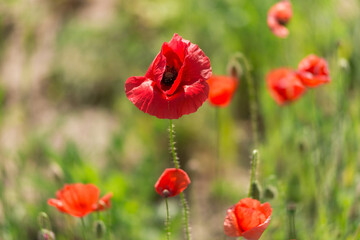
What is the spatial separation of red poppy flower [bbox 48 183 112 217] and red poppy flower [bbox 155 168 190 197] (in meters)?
0.22

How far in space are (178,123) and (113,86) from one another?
74 centimetres

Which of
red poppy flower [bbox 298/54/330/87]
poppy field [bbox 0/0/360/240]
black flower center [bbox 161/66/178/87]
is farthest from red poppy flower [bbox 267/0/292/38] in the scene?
black flower center [bbox 161/66/178/87]

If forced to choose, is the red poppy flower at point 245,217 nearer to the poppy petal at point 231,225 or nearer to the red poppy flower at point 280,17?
the poppy petal at point 231,225

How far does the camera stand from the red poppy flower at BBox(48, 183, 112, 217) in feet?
4.95

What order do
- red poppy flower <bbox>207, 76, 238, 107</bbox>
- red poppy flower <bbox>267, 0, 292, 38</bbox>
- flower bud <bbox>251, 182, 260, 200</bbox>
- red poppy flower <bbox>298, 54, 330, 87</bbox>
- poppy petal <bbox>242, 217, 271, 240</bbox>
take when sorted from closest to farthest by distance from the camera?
poppy petal <bbox>242, 217, 271, 240</bbox> < flower bud <bbox>251, 182, 260, 200</bbox> < red poppy flower <bbox>298, 54, 330, 87</bbox> < red poppy flower <bbox>267, 0, 292, 38</bbox> < red poppy flower <bbox>207, 76, 238, 107</bbox>

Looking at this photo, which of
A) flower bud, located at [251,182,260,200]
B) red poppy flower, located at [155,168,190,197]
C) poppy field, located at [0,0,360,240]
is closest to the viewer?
red poppy flower, located at [155,168,190,197]

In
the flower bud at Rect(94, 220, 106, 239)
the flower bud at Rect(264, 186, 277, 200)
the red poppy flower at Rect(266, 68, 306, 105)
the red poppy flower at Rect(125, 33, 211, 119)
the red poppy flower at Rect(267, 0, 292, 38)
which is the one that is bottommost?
the flower bud at Rect(94, 220, 106, 239)

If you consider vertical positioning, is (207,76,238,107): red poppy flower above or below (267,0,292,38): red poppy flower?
below

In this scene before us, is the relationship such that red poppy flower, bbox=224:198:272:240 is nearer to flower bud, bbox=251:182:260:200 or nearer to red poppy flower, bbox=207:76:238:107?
flower bud, bbox=251:182:260:200

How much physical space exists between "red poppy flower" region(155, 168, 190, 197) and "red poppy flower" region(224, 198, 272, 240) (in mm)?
147

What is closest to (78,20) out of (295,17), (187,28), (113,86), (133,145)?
(113,86)

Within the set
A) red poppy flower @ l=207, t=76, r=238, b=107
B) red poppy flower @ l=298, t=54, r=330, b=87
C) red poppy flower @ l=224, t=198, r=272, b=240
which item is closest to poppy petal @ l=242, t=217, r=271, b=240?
red poppy flower @ l=224, t=198, r=272, b=240

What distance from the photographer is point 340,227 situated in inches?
75.7

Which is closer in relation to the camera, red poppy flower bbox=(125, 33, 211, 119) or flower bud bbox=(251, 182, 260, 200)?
red poppy flower bbox=(125, 33, 211, 119)
